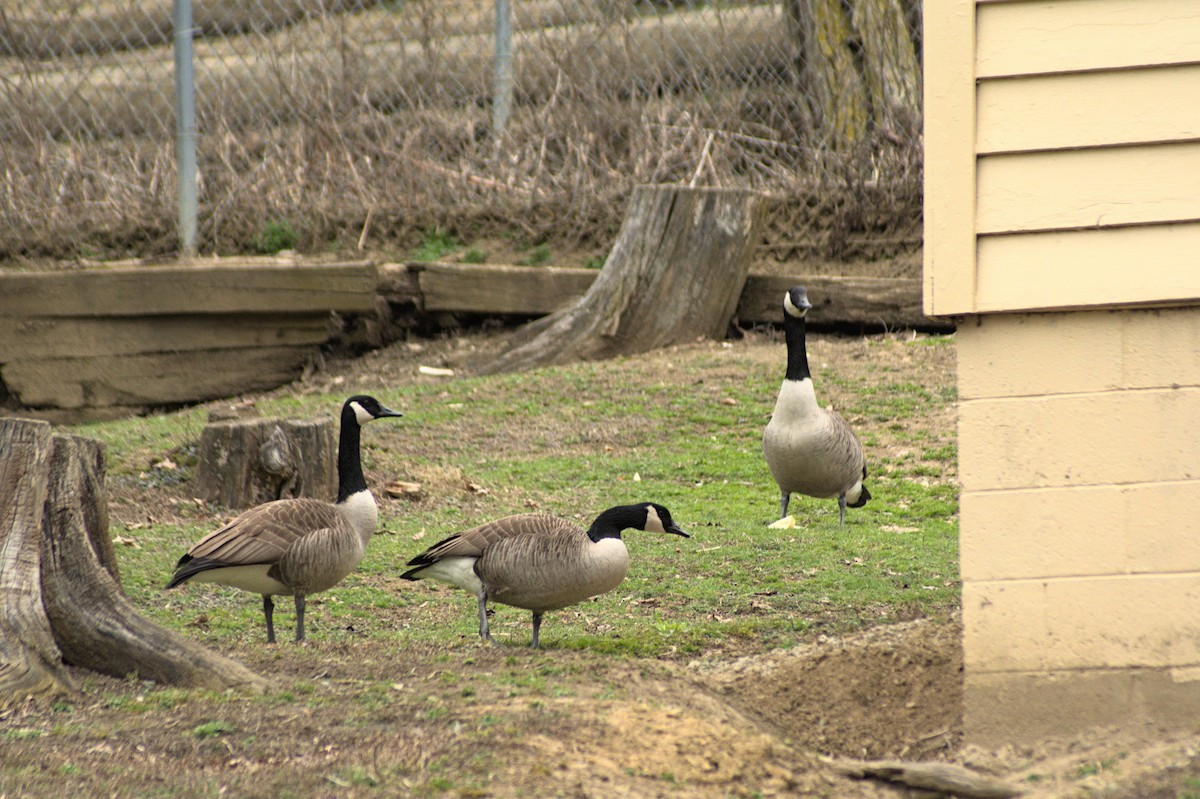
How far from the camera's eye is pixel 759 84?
14.2 metres

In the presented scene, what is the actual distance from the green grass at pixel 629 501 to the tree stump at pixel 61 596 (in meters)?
0.97

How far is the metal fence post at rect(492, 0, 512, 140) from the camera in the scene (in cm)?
1377

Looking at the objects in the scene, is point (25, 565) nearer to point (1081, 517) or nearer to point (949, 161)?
point (949, 161)

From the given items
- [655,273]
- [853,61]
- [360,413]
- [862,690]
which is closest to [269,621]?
[360,413]

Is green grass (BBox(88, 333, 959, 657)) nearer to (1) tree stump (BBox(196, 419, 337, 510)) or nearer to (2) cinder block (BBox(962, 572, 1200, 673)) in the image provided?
(1) tree stump (BBox(196, 419, 337, 510))

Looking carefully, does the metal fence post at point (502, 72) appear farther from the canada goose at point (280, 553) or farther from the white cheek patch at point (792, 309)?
the canada goose at point (280, 553)

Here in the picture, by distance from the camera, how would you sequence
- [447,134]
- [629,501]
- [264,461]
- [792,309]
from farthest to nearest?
1. [447,134]
2. [792,309]
3. [629,501]
4. [264,461]

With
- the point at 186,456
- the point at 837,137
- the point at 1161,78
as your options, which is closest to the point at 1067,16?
the point at 1161,78

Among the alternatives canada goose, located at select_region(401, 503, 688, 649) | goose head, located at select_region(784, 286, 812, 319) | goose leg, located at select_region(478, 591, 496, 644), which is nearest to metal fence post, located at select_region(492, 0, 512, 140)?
goose head, located at select_region(784, 286, 812, 319)

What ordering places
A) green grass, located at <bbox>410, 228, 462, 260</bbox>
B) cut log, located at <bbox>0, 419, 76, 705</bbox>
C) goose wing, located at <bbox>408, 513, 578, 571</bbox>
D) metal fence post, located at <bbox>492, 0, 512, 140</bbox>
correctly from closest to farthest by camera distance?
cut log, located at <bbox>0, 419, 76, 705</bbox> → goose wing, located at <bbox>408, 513, 578, 571</bbox> → metal fence post, located at <bbox>492, 0, 512, 140</bbox> → green grass, located at <bbox>410, 228, 462, 260</bbox>

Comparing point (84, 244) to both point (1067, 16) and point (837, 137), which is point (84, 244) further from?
point (1067, 16)

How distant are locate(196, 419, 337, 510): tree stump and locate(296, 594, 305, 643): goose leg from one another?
268cm

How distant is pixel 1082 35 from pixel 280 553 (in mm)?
3740

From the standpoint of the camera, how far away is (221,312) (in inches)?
510
